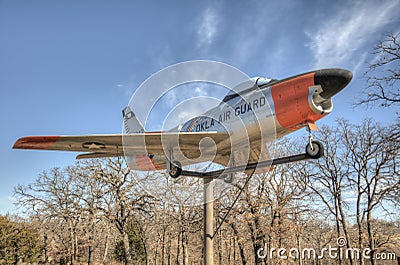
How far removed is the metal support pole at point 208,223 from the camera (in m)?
6.36

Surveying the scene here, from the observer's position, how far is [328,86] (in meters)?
5.12

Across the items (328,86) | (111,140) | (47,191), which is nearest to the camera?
(328,86)

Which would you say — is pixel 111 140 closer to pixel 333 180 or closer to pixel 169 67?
pixel 169 67

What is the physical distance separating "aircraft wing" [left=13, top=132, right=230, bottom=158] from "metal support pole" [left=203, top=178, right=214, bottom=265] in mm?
947

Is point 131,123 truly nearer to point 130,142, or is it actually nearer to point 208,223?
point 130,142

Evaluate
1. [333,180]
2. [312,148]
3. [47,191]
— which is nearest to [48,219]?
[47,191]

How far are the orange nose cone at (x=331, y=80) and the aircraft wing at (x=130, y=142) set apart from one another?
87.1 inches

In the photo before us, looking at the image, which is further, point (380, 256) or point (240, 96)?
point (380, 256)

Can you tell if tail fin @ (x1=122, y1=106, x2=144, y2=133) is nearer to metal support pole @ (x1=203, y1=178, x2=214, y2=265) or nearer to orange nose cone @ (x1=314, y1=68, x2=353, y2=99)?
metal support pole @ (x1=203, y1=178, x2=214, y2=265)

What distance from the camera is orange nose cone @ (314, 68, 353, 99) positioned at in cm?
496

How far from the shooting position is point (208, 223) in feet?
21.6

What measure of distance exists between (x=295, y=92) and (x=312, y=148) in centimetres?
109
